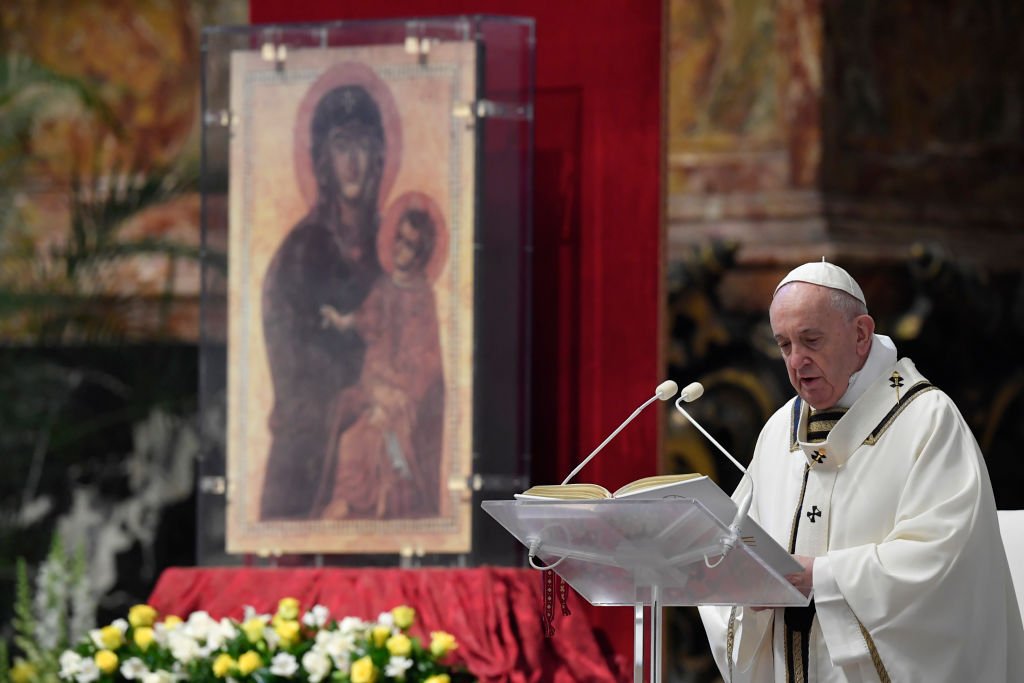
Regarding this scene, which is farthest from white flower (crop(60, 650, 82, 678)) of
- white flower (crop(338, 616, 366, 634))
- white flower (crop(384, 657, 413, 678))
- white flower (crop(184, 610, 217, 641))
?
white flower (crop(384, 657, 413, 678))

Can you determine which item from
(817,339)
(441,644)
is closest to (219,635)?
(441,644)

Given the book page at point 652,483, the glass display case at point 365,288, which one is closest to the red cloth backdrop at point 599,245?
the glass display case at point 365,288

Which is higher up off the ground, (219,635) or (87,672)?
(219,635)

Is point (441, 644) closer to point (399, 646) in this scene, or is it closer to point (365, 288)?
point (399, 646)

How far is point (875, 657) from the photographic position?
395cm

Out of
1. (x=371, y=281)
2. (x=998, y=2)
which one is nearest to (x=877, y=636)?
(x=371, y=281)

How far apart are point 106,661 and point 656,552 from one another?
8.57 feet

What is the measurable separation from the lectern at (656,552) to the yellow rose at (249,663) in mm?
1831

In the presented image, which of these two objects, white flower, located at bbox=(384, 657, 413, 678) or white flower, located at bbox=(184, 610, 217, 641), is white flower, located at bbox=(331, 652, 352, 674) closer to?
white flower, located at bbox=(384, 657, 413, 678)

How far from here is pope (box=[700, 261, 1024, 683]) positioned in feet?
12.8

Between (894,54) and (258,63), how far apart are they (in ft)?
9.35

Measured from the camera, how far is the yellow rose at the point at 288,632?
5543 mm

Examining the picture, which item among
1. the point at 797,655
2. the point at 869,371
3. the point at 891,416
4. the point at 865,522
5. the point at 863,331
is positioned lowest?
the point at 797,655

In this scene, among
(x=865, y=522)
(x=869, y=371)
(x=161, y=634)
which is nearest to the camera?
(x=865, y=522)
